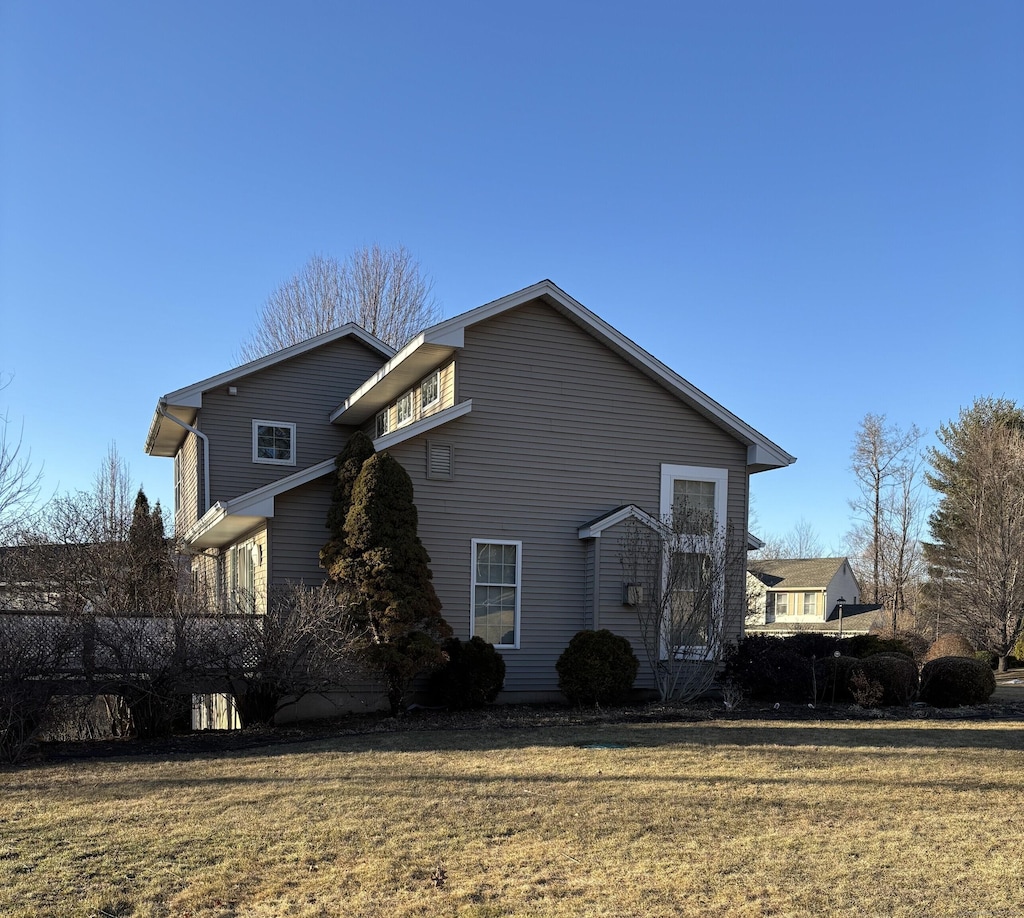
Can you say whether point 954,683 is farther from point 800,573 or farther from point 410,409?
point 800,573

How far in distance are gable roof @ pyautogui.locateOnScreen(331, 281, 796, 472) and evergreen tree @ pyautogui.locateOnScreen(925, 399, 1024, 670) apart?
15759mm

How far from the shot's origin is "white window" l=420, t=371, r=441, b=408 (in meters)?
15.4

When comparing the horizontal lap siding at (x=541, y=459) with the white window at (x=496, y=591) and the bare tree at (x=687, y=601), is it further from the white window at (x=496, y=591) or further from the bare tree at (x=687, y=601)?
the bare tree at (x=687, y=601)

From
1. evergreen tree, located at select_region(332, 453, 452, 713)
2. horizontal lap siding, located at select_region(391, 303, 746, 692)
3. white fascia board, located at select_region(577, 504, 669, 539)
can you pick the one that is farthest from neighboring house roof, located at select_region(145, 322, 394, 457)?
white fascia board, located at select_region(577, 504, 669, 539)

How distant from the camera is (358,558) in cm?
1291

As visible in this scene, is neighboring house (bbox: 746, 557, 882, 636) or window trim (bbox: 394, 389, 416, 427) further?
neighboring house (bbox: 746, 557, 882, 636)

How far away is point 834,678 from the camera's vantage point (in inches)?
561

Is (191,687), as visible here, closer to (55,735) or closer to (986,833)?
(55,735)

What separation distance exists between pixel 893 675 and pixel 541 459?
20.6 ft

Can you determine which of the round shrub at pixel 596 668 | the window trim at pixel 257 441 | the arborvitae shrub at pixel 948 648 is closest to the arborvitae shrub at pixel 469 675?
the round shrub at pixel 596 668

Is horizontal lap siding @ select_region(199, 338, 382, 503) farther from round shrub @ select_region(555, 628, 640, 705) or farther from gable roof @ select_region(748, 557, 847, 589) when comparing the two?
gable roof @ select_region(748, 557, 847, 589)

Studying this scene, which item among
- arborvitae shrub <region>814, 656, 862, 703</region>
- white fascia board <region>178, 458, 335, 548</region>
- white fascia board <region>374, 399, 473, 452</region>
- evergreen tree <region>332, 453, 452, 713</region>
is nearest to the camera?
evergreen tree <region>332, 453, 452, 713</region>

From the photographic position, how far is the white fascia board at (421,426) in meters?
14.0

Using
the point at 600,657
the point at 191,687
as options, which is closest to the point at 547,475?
the point at 600,657
